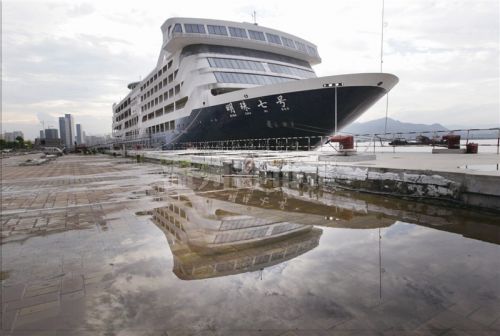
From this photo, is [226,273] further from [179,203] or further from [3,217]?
[3,217]

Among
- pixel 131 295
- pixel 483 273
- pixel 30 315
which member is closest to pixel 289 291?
pixel 131 295

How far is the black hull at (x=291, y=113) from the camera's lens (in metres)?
18.4

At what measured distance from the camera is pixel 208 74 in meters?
26.2

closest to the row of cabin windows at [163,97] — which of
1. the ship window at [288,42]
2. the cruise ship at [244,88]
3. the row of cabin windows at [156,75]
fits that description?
the cruise ship at [244,88]

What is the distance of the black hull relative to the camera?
18.4 meters

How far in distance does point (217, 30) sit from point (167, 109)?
43.9 feet

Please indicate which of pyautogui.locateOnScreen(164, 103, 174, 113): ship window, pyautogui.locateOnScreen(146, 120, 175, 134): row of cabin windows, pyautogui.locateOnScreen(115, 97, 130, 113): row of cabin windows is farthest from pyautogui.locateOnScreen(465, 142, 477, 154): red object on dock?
pyautogui.locateOnScreen(115, 97, 130, 113): row of cabin windows

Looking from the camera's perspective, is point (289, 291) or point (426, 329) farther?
point (289, 291)

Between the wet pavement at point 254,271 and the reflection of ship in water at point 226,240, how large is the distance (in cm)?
2

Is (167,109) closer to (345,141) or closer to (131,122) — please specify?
(131,122)

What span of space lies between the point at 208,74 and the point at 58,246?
78.4ft

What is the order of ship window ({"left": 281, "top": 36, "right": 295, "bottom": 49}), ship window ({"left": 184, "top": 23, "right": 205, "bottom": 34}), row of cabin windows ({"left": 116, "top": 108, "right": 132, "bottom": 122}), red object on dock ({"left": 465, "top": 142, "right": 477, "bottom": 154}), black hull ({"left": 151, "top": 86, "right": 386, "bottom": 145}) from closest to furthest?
1. red object on dock ({"left": 465, "top": 142, "right": 477, "bottom": 154})
2. black hull ({"left": 151, "top": 86, "right": 386, "bottom": 145})
3. ship window ({"left": 184, "top": 23, "right": 205, "bottom": 34})
4. ship window ({"left": 281, "top": 36, "right": 295, "bottom": 49})
5. row of cabin windows ({"left": 116, "top": 108, "right": 132, "bottom": 122})

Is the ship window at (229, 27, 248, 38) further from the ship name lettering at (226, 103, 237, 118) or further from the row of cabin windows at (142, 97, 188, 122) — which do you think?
the ship name lettering at (226, 103, 237, 118)

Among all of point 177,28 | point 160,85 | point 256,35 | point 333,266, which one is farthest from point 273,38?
point 333,266
